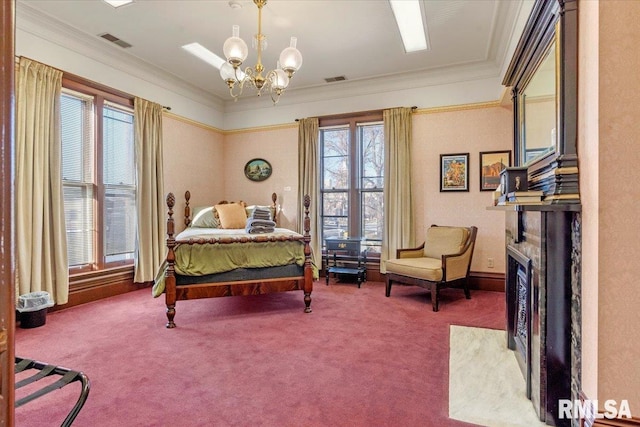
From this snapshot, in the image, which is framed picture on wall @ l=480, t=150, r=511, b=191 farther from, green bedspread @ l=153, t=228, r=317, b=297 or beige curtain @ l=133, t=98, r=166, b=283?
beige curtain @ l=133, t=98, r=166, b=283

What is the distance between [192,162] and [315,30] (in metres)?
2.95

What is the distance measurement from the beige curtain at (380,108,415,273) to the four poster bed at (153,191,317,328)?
1624mm

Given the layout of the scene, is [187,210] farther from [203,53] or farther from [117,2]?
[117,2]

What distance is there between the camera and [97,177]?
4.11 meters

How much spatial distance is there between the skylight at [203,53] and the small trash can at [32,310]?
3158mm

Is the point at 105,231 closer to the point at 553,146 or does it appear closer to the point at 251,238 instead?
the point at 251,238

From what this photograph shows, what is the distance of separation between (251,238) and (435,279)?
2.05 metres

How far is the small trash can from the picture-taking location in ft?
10.2

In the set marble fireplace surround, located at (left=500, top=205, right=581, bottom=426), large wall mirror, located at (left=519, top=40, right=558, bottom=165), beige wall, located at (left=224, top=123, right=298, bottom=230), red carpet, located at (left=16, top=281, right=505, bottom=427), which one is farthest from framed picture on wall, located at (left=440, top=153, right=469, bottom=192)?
marble fireplace surround, located at (left=500, top=205, right=581, bottom=426)

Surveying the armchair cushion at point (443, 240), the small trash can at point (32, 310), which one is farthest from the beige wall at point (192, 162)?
the armchair cushion at point (443, 240)

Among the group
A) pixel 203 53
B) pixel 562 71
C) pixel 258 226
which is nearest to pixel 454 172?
pixel 258 226

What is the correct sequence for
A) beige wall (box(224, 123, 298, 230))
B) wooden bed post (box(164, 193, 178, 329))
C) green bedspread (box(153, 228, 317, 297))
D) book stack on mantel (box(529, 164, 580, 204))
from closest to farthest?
book stack on mantel (box(529, 164, 580, 204)), wooden bed post (box(164, 193, 178, 329)), green bedspread (box(153, 228, 317, 297)), beige wall (box(224, 123, 298, 230))

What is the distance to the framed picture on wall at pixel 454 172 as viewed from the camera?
4711 millimetres

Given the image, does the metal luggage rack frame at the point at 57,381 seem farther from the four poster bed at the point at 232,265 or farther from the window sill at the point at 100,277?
the window sill at the point at 100,277
